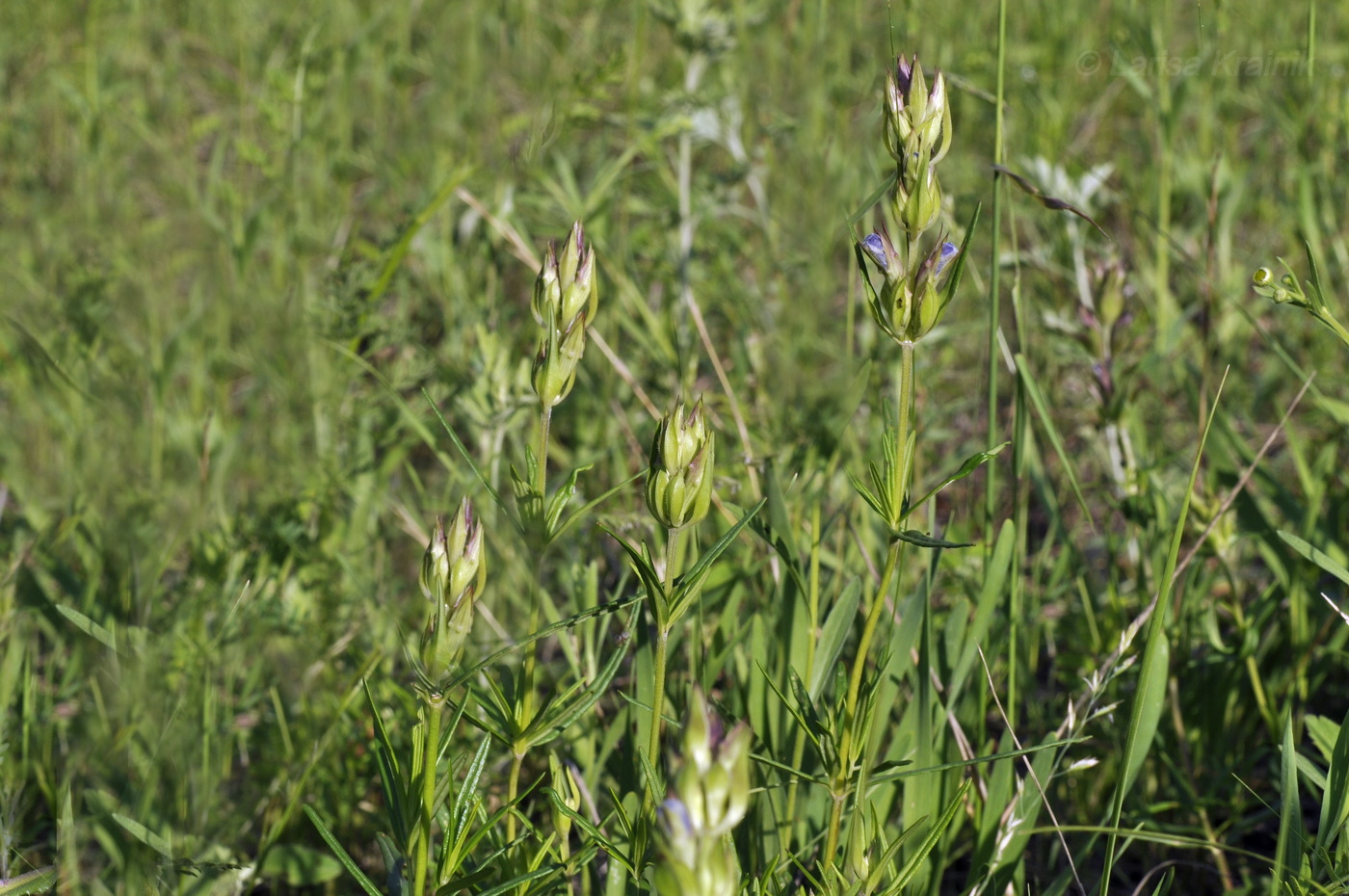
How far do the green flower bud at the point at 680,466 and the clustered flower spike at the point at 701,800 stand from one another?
0.23m

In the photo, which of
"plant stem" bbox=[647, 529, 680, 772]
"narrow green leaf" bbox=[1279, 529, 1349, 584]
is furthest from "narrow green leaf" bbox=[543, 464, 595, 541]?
"narrow green leaf" bbox=[1279, 529, 1349, 584]

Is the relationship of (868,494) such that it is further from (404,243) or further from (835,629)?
(404,243)

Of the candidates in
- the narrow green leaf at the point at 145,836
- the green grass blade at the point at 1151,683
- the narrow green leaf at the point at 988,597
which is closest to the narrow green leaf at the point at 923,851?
the green grass blade at the point at 1151,683

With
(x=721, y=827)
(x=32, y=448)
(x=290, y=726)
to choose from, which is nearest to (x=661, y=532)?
(x=290, y=726)

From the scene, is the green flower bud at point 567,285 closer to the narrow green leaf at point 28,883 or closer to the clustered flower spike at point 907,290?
the clustered flower spike at point 907,290

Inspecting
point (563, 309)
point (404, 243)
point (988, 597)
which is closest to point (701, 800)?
point (563, 309)

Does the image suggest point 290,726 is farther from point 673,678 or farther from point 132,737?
point 673,678

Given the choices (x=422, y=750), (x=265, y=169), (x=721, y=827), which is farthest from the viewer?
(x=265, y=169)

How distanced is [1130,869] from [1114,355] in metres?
0.87

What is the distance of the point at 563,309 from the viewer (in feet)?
3.39

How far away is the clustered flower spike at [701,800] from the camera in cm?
77

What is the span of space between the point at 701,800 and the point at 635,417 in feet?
5.70

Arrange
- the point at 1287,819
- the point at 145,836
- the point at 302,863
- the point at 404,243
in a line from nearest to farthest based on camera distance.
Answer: the point at 1287,819 → the point at 145,836 → the point at 302,863 → the point at 404,243

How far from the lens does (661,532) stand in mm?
1936
